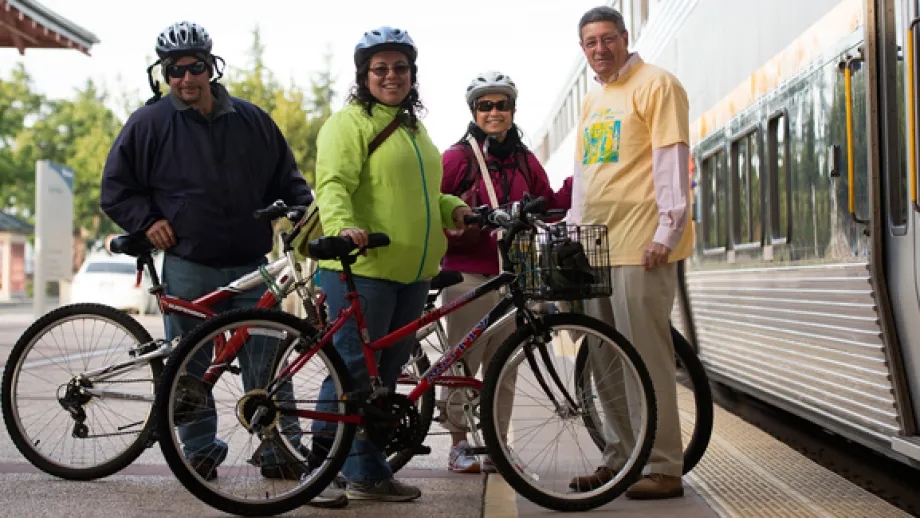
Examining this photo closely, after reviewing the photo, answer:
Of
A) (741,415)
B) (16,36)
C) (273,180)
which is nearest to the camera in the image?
(273,180)

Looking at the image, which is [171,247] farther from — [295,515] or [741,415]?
[741,415]

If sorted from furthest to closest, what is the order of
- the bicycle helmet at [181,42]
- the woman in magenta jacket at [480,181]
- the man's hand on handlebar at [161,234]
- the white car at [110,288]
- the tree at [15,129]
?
the tree at [15,129] → the white car at [110,288] → the woman in magenta jacket at [480,181] → the man's hand on handlebar at [161,234] → the bicycle helmet at [181,42]

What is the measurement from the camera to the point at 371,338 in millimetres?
5836

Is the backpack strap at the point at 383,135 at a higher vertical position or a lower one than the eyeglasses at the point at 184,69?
lower

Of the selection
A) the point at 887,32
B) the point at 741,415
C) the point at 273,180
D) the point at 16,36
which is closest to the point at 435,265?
the point at 273,180

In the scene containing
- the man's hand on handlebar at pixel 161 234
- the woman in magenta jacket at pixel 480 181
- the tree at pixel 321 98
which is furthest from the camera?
the tree at pixel 321 98

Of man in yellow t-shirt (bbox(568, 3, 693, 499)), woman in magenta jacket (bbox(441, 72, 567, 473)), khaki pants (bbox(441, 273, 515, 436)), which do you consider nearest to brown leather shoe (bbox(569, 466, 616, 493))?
man in yellow t-shirt (bbox(568, 3, 693, 499))

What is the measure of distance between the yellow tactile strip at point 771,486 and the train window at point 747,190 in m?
1.71

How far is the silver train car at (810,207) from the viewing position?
5.93m

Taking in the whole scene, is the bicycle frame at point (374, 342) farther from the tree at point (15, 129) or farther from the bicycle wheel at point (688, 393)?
the tree at point (15, 129)

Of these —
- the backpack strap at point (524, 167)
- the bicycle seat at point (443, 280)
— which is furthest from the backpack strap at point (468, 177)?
the bicycle seat at point (443, 280)

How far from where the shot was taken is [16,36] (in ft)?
63.1

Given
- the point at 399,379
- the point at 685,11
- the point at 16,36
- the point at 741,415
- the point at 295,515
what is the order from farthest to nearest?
the point at 16,36 < the point at 685,11 < the point at 741,415 < the point at 399,379 < the point at 295,515

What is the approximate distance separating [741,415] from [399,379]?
199 inches
